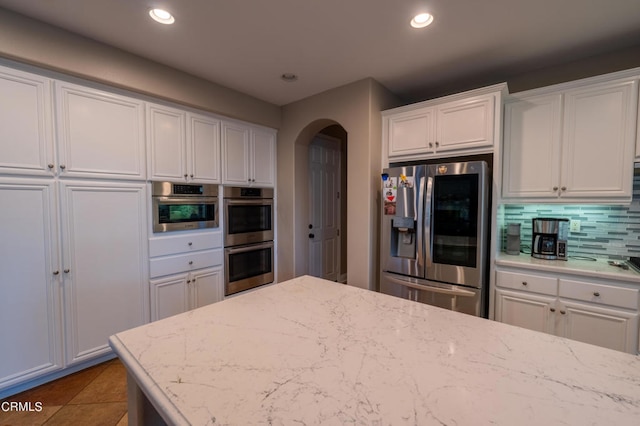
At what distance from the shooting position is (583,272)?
1841 millimetres

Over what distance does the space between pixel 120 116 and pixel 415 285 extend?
9.21ft

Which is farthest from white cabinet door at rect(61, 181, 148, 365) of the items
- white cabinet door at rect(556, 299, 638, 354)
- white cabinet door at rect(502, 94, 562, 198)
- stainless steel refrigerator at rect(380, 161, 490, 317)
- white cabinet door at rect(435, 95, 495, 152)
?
white cabinet door at rect(556, 299, 638, 354)

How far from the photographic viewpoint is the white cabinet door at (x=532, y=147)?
2102mm

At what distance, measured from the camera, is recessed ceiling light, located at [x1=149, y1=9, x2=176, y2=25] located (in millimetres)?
1697

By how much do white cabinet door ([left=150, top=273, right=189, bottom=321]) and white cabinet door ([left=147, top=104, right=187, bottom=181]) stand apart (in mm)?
936

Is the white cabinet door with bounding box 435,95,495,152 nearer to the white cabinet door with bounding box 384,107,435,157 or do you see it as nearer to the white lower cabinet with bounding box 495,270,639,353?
the white cabinet door with bounding box 384,107,435,157

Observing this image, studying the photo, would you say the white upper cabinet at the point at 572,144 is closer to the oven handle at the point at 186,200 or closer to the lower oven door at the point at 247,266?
the lower oven door at the point at 247,266

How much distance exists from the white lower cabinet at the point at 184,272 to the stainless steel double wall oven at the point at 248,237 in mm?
132

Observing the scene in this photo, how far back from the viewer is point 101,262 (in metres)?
2.14

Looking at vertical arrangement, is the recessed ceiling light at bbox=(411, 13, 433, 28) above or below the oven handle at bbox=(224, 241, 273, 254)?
above

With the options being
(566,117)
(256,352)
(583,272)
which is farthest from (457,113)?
(256,352)

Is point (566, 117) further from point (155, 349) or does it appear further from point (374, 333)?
point (155, 349)

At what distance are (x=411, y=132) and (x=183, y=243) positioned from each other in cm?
238

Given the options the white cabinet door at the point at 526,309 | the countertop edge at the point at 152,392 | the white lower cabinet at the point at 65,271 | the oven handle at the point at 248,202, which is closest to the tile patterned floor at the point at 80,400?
the white lower cabinet at the point at 65,271
